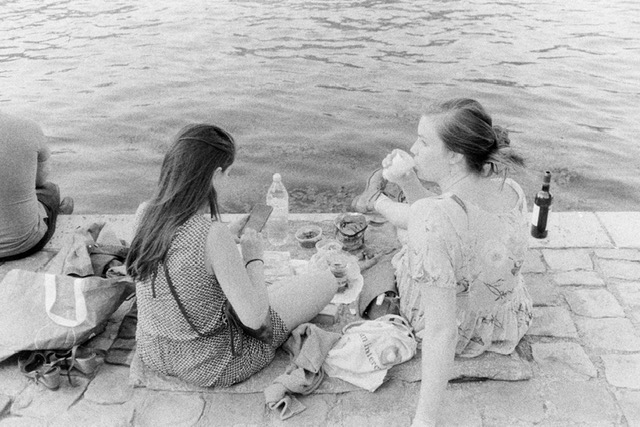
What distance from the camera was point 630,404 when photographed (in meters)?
3.75

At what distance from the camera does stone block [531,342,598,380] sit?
13.1 feet

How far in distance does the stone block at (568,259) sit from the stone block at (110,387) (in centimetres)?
346

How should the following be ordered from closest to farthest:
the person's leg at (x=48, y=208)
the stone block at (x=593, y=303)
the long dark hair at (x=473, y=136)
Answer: the long dark hair at (x=473, y=136), the stone block at (x=593, y=303), the person's leg at (x=48, y=208)

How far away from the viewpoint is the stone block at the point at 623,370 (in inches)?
154

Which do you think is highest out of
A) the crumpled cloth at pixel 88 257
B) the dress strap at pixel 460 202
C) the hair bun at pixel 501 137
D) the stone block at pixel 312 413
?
the hair bun at pixel 501 137

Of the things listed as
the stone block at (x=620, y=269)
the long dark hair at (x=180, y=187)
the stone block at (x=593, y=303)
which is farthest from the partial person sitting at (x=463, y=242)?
the stone block at (x=620, y=269)

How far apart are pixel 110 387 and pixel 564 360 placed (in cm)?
296

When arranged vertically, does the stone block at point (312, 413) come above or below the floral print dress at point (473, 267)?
below

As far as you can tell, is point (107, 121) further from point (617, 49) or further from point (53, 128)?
point (617, 49)

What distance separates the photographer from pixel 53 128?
33.6 ft

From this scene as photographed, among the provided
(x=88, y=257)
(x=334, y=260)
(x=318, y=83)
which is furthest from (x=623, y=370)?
(x=318, y=83)

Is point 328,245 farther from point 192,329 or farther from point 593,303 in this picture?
point 593,303

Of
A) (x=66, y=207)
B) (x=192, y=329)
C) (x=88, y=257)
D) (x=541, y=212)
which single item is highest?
(x=192, y=329)

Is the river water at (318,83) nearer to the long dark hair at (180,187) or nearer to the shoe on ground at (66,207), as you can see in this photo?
the shoe on ground at (66,207)
